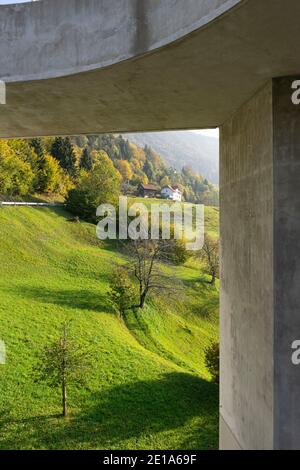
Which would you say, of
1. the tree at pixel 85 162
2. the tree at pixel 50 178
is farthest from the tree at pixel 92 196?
the tree at pixel 85 162

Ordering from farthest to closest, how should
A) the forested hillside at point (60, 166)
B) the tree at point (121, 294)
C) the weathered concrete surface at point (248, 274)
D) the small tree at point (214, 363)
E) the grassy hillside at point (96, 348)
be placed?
the forested hillside at point (60, 166) → the tree at point (121, 294) → the small tree at point (214, 363) → the grassy hillside at point (96, 348) → the weathered concrete surface at point (248, 274)

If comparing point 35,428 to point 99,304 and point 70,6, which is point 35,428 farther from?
point 70,6

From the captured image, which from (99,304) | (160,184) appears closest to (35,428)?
(99,304)

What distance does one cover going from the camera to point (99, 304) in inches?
691

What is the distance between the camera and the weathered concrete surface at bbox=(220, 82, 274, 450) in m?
3.29

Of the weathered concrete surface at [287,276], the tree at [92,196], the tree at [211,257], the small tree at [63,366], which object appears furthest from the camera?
the tree at [92,196]

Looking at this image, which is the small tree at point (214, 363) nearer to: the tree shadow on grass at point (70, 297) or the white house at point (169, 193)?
the tree shadow on grass at point (70, 297)

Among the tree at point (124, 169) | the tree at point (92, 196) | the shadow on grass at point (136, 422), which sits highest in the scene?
the tree at point (124, 169)

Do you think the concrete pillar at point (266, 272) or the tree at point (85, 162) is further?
the tree at point (85, 162)

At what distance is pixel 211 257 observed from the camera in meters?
23.4

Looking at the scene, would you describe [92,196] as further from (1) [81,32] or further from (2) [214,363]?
(1) [81,32]

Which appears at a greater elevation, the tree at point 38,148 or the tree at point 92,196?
the tree at point 38,148

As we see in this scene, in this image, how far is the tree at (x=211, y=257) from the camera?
23.0m

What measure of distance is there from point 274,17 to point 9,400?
1159cm
